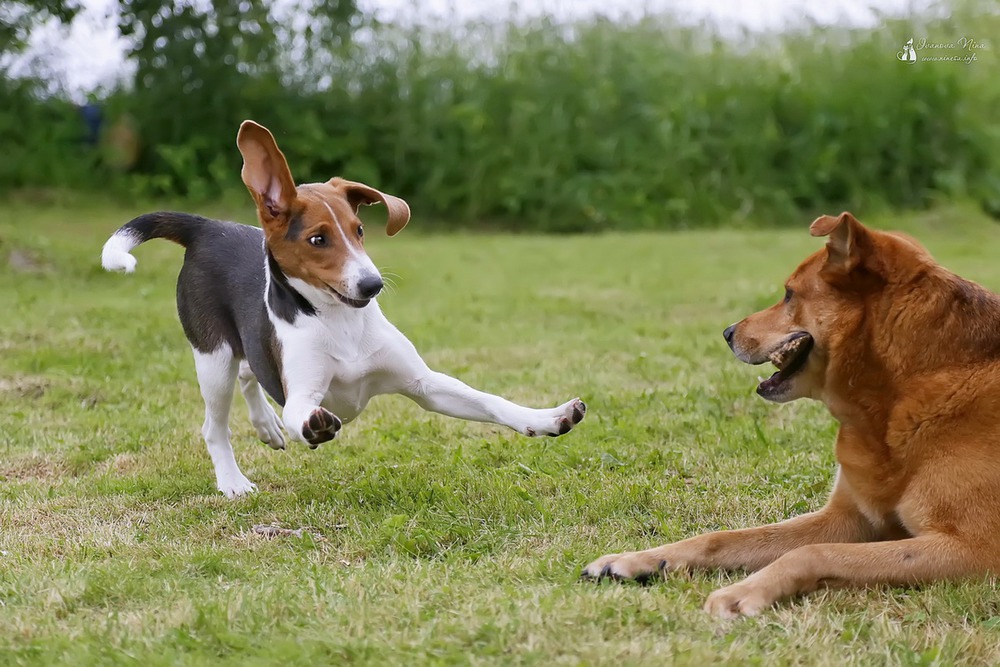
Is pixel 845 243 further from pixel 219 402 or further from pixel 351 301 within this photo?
pixel 219 402

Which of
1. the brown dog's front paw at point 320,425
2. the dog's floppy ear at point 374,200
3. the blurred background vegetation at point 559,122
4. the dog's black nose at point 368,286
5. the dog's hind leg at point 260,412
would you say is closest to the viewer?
the brown dog's front paw at point 320,425

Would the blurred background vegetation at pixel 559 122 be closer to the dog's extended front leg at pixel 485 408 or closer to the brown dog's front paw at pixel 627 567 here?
the dog's extended front leg at pixel 485 408

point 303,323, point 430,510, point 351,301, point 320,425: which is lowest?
point 430,510

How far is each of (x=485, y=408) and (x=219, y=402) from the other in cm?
133

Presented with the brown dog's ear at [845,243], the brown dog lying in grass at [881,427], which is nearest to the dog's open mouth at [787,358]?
the brown dog lying in grass at [881,427]

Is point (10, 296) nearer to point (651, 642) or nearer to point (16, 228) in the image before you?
point (16, 228)

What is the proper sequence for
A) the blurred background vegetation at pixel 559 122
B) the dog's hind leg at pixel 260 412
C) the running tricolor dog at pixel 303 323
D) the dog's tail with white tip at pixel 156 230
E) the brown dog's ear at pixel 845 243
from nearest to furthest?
the brown dog's ear at pixel 845 243 → the running tricolor dog at pixel 303 323 → the dog's tail with white tip at pixel 156 230 → the dog's hind leg at pixel 260 412 → the blurred background vegetation at pixel 559 122

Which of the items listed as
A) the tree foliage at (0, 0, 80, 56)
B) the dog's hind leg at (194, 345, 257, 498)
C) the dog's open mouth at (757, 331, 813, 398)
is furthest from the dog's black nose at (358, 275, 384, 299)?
the tree foliage at (0, 0, 80, 56)

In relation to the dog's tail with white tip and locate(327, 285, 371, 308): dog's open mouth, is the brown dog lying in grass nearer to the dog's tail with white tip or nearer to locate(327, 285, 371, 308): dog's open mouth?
locate(327, 285, 371, 308): dog's open mouth

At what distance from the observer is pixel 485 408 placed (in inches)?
187

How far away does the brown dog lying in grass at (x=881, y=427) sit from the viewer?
361 centimetres

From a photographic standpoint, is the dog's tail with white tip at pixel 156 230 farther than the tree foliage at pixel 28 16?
No

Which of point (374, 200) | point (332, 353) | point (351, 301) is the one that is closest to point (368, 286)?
point (351, 301)

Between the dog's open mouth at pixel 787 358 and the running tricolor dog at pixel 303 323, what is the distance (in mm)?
693
